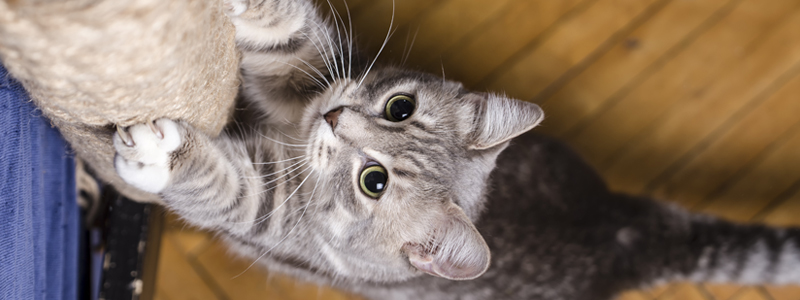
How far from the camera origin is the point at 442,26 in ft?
5.10

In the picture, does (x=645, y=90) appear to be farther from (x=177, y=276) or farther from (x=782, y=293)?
(x=177, y=276)

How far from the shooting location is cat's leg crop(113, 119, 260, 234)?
0.73 meters

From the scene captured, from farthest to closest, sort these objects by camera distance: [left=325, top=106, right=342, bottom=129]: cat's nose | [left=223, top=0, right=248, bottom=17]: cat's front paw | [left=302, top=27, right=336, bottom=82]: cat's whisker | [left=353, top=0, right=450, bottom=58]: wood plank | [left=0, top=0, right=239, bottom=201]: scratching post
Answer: [left=353, top=0, right=450, bottom=58]: wood plank → [left=302, top=27, right=336, bottom=82]: cat's whisker → [left=325, top=106, right=342, bottom=129]: cat's nose → [left=223, top=0, right=248, bottom=17]: cat's front paw → [left=0, top=0, right=239, bottom=201]: scratching post

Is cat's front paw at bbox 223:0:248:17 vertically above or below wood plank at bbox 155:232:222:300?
above

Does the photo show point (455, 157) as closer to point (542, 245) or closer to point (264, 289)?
point (542, 245)

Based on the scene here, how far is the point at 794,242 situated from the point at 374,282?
43.8 inches

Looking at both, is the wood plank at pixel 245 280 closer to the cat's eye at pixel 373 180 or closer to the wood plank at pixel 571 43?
the cat's eye at pixel 373 180

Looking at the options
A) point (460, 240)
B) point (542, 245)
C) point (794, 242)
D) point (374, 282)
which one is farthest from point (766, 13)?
point (374, 282)

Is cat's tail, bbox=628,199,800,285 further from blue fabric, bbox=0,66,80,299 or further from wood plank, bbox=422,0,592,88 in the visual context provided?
blue fabric, bbox=0,66,80,299

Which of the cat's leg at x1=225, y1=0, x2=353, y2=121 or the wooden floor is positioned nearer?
the cat's leg at x1=225, y1=0, x2=353, y2=121

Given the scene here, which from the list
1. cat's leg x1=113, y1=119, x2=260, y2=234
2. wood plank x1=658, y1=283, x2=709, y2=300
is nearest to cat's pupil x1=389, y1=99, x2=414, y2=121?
cat's leg x1=113, y1=119, x2=260, y2=234

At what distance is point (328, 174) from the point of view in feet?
3.25

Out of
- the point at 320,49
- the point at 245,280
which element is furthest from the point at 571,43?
the point at 245,280

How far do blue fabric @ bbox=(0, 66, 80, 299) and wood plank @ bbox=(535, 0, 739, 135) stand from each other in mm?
1415
